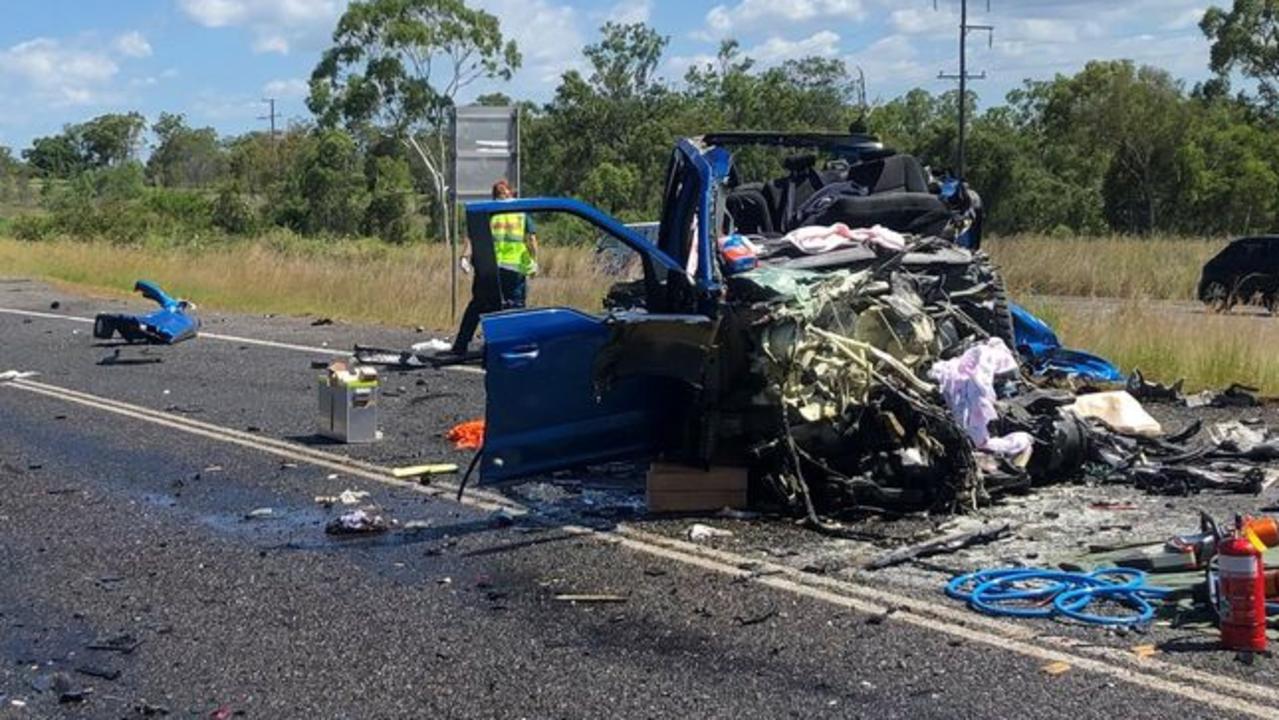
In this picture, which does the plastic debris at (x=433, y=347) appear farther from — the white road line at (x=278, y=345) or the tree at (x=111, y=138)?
the tree at (x=111, y=138)

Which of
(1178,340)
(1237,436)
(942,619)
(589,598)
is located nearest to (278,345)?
(1178,340)

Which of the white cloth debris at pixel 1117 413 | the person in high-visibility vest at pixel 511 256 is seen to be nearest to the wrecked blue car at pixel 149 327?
the person in high-visibility vest at pixel 511 256

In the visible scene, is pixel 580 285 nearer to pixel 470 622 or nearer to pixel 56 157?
pixel 470 622

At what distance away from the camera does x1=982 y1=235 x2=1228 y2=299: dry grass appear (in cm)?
2877

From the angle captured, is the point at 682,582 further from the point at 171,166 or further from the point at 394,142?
the point at 171,166

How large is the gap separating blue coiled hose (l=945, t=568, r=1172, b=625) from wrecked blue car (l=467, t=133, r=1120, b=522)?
1.32 m

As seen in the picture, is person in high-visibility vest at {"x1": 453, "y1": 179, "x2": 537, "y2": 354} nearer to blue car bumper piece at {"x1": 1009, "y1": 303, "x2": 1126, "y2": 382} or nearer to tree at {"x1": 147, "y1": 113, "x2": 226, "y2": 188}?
blue car bumper piece at {"x1": 1009, "y1": 303, "x2": 1126, "y2": 382}

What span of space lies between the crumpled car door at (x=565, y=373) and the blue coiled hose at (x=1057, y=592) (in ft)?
6.72

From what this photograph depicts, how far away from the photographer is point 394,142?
173 feet

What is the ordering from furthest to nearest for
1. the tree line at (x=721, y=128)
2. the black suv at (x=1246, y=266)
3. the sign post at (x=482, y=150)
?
the tree line at (x=721, y=128), the black suv at (x=1246, y=266), the sign post at (x=482, y=150)

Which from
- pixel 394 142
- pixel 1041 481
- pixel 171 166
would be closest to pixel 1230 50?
pixel 394 142

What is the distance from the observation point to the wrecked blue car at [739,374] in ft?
24.5

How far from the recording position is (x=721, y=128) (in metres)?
55.5

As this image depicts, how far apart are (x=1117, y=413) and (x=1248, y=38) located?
161ft
